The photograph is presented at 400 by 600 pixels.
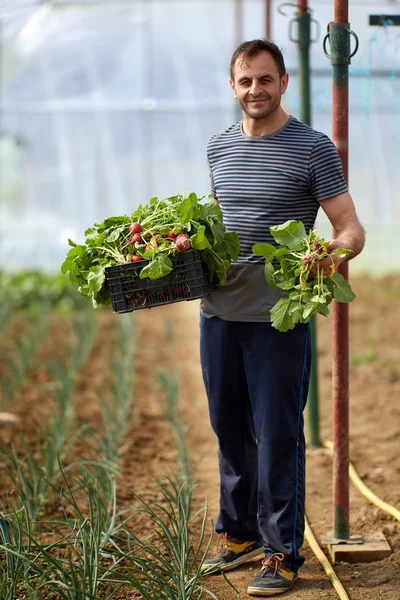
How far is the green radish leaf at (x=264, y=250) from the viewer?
8.28 ft

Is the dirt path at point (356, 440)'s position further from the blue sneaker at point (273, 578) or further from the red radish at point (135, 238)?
the red radish at point (135, 238)

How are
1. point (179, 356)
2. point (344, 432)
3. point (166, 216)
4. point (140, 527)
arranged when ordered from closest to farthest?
point (166, 216) < point (344, 432) < point (140, 527) < point (179, 356)

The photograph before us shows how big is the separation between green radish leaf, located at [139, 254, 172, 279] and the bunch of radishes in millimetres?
43

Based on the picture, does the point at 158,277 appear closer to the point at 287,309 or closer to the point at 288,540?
the point at 287,309

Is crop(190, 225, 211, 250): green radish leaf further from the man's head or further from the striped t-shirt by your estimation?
the man's head

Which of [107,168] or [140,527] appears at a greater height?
[107,168]

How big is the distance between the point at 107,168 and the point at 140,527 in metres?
8.64

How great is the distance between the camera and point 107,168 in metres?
11.5

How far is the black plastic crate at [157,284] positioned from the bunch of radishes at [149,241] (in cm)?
3

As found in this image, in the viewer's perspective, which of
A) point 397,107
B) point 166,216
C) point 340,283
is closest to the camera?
point 340,283

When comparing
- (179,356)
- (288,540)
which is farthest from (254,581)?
(179,356)

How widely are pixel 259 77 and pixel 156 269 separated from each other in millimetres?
684

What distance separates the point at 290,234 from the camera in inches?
97.3

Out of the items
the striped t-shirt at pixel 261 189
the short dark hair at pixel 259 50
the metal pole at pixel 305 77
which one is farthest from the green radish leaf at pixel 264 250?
the metal pole at pixel 305 77
